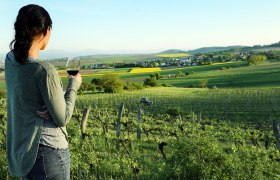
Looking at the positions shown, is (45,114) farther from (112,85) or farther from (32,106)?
(112,85)

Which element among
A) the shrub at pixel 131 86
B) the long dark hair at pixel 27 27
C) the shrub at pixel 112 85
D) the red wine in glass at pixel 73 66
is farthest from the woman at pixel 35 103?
the shrub at pixel 131 86

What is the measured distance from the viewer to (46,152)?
264cm

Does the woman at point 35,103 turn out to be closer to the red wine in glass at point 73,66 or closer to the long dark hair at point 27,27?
the long dark hair at point 27,27

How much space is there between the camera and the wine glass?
295 centimetres

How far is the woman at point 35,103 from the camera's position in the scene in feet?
8.35

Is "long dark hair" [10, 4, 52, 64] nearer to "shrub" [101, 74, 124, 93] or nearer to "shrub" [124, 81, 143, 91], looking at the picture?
"shrub" [101, 74, 124, 93]

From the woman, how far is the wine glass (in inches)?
10.1

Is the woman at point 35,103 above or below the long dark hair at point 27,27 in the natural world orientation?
below

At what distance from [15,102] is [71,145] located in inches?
178

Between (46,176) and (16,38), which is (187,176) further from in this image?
(16,38)

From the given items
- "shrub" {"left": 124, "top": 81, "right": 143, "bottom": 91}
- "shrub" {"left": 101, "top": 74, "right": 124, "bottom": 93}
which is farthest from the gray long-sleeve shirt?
"shrub" {"left": 124, "top": 81, "right": 143, "bottom": 91}

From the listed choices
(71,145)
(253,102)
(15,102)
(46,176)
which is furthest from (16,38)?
(253,102)

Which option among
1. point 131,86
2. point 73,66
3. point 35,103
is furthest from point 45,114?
point 131,86

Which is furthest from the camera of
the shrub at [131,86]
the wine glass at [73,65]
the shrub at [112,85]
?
the shrub at [131,86]
